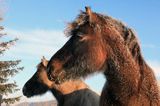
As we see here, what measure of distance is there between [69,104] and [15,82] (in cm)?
1308

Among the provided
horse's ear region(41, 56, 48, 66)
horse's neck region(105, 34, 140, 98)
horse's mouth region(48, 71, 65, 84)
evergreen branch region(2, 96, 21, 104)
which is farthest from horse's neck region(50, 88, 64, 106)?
evergreen branch region(2, 96, 21, 104)

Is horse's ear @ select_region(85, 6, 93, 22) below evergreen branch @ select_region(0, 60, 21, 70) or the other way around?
the other way around

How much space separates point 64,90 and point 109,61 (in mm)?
9609

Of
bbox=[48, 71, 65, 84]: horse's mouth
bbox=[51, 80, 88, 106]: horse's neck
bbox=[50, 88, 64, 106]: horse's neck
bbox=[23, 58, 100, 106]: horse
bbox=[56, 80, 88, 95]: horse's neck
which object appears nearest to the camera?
bbox=[48, 71, 65, 84]: horse's mouth

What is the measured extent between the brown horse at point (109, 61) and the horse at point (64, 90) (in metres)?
6.55

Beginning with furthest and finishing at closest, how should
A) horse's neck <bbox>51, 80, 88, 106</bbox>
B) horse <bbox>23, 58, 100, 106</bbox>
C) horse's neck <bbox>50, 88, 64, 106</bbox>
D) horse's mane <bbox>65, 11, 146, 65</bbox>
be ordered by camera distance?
horse's neck <bbox>50, 88, 64, 106</bbox>, horse's neck <bbox>51, 80, 88, 106</bbox>, horse <bbox>23, 58, 100, 106</bbox>, horse's mane <bbox>65, 11, 146, 65</bbox>

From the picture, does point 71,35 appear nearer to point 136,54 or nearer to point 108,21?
point 108,21

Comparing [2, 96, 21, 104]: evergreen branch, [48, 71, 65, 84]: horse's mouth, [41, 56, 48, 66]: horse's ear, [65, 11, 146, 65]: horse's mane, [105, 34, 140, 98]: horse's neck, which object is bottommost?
[2, 96, 21, 104]: evergreen branch

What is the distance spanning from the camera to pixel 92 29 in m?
7.03

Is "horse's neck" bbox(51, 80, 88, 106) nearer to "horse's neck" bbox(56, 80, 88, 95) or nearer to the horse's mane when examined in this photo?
"horse's neck" bbox(56, 80, 88, 95)

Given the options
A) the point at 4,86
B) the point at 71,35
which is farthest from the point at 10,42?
the point at 71,35

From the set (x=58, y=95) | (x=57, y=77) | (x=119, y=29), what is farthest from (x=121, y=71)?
(x=58, y=95)

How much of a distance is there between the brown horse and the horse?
655 centimetres

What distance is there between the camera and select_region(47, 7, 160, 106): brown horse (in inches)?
263
